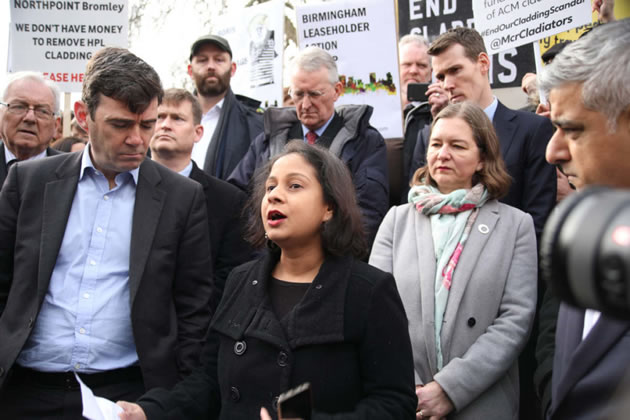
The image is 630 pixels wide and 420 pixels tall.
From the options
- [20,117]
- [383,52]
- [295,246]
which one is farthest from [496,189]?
[20,117]

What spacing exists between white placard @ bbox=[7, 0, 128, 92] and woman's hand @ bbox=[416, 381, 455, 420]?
5.03m

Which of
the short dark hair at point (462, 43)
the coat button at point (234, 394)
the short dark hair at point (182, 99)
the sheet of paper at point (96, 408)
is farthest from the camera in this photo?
the short dark hair at point (182, 99)

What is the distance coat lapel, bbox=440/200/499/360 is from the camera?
11.8 ft

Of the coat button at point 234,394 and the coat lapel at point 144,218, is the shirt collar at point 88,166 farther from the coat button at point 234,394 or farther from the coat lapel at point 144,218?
the coat button at point 234,394

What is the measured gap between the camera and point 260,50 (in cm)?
731

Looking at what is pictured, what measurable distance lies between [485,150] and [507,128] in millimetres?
649

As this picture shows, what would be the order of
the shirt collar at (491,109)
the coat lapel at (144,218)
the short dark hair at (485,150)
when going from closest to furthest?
the coat lapel at (144,218) → the short dark hair at (485,150) → the shirt collar at (491,109)

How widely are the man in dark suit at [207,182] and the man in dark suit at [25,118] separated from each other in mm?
805

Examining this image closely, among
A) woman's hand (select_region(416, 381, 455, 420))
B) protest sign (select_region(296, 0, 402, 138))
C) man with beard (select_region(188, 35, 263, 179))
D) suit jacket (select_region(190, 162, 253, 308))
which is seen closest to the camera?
woman's hand (select_region(416, 381, 455, 420))

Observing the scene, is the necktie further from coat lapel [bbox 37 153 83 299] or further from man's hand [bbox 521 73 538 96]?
coat lapel [bbox 37 153 83 299]

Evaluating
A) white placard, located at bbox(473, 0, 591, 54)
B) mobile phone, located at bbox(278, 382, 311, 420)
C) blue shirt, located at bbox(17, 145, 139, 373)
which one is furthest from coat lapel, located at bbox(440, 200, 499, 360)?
white placard, located at bbox(473, 0, 591, 54)

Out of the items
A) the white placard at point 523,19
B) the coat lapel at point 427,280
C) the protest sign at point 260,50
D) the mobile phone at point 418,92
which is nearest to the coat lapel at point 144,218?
the coat lapel at point 427,280

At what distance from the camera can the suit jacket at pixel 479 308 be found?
11.5 feet

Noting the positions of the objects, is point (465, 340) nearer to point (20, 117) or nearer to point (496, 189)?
point (496, 189)
